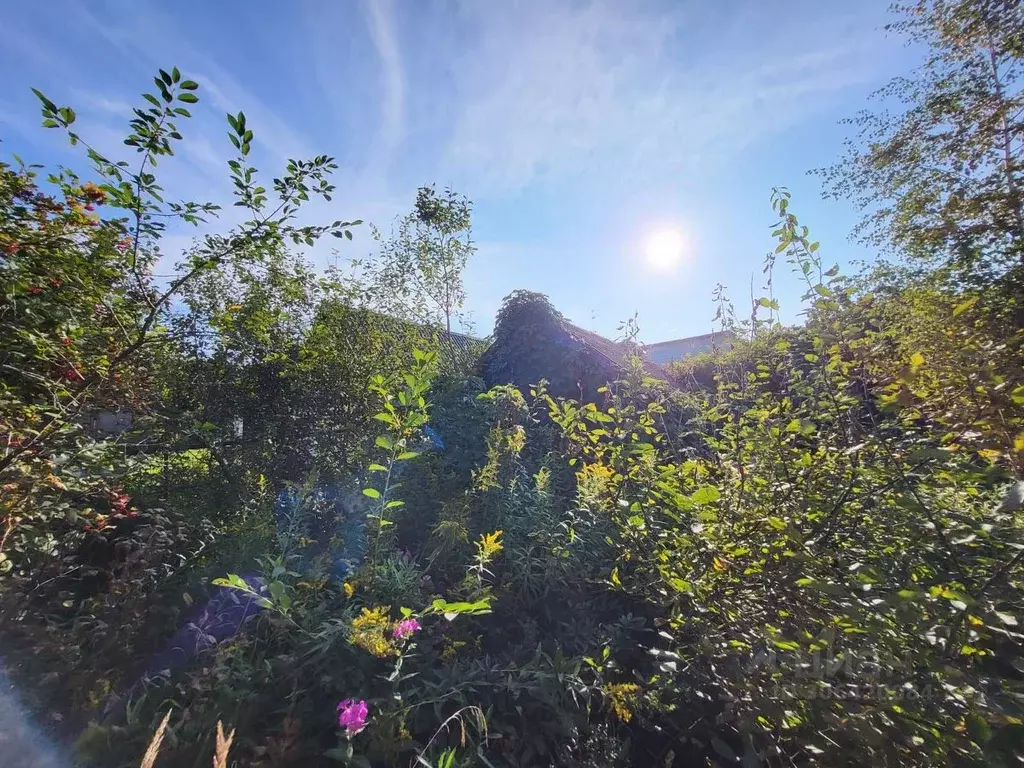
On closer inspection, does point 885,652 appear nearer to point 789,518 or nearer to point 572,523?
point 789,518

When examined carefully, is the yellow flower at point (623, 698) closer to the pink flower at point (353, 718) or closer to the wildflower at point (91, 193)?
the pink flower at point (353, 718)

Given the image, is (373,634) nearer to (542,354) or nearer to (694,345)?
(542,354)

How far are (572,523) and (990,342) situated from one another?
6.37 feet

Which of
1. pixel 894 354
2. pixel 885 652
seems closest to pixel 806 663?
pixel 885 652

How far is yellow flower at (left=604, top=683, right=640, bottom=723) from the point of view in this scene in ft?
4.81

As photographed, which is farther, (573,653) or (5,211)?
(573,653)

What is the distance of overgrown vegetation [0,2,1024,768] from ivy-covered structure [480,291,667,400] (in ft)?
7.55

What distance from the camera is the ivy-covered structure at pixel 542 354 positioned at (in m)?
5.29

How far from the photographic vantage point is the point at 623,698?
1.50 metres

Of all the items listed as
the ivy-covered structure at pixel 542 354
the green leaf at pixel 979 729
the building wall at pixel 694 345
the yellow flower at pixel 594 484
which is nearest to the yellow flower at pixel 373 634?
the yellow flower at pixel 594 484

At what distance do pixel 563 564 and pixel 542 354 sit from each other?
11.3 ft

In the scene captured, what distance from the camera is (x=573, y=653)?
1996 millimetres

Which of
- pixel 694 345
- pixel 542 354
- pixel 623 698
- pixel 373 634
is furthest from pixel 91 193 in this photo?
pixel 694 345

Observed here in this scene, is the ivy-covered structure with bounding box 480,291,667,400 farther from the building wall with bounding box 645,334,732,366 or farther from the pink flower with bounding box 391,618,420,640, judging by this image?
the pink flower with bounding box 391,618,420,640
